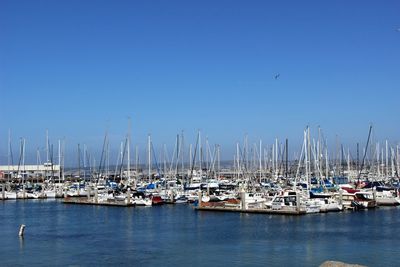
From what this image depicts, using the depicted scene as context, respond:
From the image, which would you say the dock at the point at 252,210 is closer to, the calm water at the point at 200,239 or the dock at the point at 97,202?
the calm water at the point at 200,239

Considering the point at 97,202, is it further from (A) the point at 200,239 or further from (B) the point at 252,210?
(A) the point at 200,239

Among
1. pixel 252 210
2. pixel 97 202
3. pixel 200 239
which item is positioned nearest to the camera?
pixel 200 239

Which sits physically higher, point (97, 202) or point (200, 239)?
point (97, 202)

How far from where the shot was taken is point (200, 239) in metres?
36.8

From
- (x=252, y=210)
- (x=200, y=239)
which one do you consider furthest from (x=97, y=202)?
(x=200, y=239)

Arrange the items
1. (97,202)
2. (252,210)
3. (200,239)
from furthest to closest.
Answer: (97,202)
(252,210)
(200,239)

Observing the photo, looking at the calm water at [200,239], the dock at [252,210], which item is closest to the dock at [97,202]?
the calm water at [200,239]

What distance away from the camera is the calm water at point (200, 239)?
2955cm

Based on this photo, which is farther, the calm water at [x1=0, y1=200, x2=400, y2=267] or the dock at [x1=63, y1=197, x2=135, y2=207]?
the dock at [x1=63, y1=197, x2=135, y2=207]

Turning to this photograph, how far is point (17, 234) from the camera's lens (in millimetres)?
41062

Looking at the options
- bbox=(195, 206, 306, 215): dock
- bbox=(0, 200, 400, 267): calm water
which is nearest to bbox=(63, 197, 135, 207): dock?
bbox=(0, 200, 400, 267): calm water

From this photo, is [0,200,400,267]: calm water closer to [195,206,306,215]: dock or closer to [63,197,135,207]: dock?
[195,206,306,215]: dock

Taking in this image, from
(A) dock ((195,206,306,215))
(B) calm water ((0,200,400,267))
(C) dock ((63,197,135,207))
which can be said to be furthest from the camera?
(C) dock ((63,197,135,207))

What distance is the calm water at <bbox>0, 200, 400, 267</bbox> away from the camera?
29.6 metres
